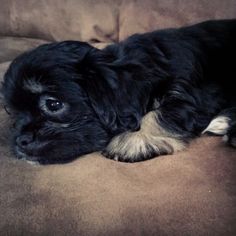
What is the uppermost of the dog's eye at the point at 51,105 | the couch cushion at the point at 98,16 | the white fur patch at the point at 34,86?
the white fur patch at the point at 34,86

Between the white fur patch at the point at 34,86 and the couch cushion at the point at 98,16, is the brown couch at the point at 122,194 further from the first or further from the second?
the couch cushion at the point at 98,16

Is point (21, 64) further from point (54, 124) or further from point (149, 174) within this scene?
point (149, 174)

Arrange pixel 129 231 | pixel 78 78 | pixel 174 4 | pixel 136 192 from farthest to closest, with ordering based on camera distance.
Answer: pixel 174 4, pixel 78 78, pixel 136 192, pixel 129 231

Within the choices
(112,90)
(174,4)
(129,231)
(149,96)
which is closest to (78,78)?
(112,90)

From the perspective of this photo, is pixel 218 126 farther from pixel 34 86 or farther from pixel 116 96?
pixel 34 86

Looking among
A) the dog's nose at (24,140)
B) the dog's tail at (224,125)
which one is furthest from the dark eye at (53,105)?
the dog's tail at (224,125)

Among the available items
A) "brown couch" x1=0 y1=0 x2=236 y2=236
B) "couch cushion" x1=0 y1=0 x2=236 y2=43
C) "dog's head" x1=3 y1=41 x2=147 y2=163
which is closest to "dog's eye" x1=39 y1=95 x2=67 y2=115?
"dog's head" x1=3 y1=41 x2=147 y2=163

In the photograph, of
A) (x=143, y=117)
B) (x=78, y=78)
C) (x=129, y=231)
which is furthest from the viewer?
(x=143, y=117)
